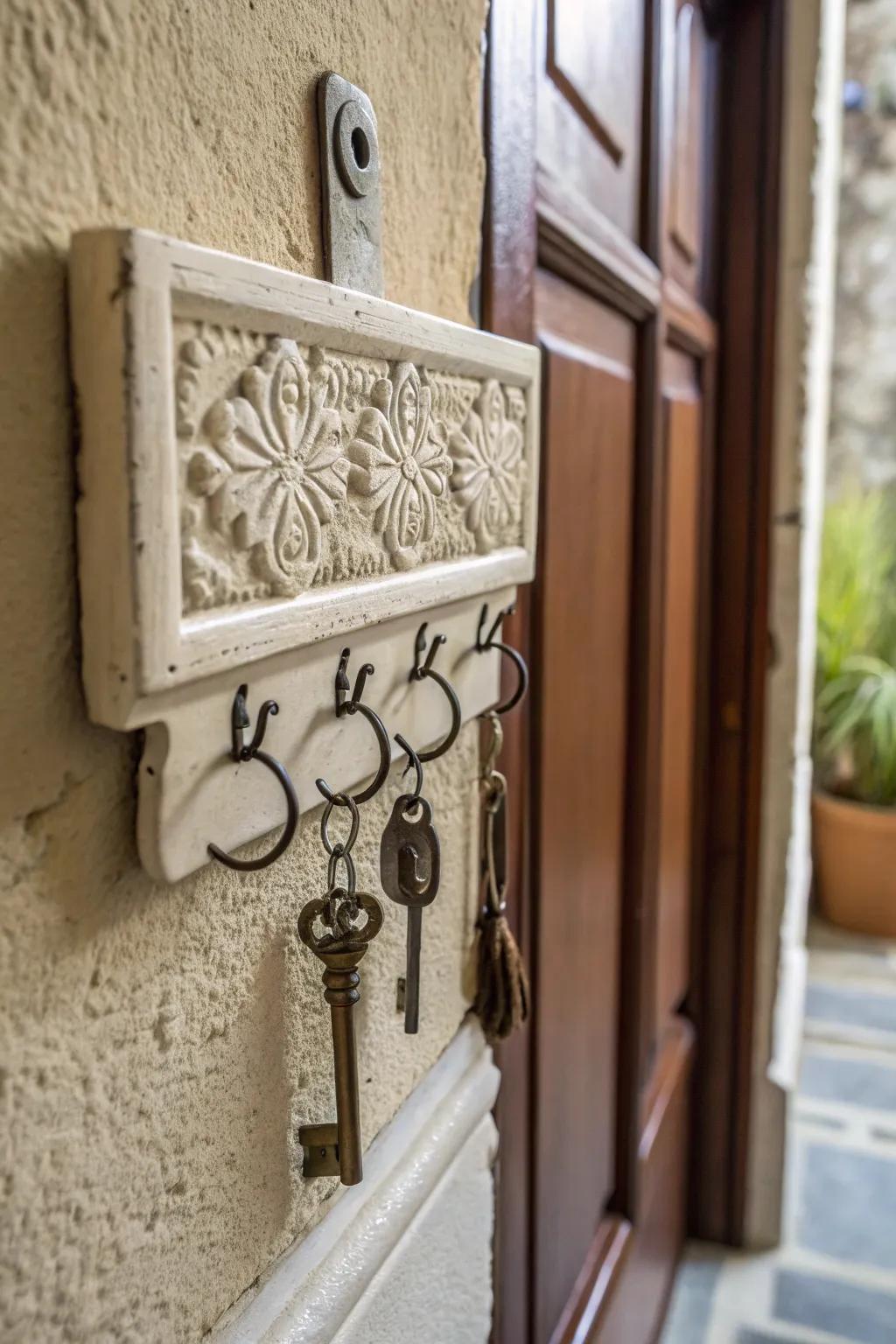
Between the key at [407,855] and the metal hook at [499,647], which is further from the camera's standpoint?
the metal hook at [499,647]

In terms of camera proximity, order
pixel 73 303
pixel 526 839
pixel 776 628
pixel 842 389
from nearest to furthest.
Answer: pixel 73 303 < pixel 526 839 < pixel 776 628 < pixel 842 389

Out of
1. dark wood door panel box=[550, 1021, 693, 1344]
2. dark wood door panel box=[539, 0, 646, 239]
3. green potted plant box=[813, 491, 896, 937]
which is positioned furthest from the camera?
green potted plant box=[813, 491, 896, 937]

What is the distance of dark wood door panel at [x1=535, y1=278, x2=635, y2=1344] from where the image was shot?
2.90 ft

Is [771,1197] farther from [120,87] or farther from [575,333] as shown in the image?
[120,87]

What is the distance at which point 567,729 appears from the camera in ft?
3.11

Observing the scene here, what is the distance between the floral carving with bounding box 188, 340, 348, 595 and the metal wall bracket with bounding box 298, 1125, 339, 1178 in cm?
23

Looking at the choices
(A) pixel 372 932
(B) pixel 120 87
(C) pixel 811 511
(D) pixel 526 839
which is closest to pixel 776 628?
(C) pixel 811 511

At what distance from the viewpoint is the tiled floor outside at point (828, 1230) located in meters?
1.50

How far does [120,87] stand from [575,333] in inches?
25.6

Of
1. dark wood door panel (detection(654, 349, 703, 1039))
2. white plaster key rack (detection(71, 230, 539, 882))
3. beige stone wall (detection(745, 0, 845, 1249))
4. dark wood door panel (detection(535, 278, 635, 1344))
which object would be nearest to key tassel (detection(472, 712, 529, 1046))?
white plaster key rack (detection(71, 230, 539, 882))

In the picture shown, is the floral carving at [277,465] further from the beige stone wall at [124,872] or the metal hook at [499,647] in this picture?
the metal hook at [499,647]

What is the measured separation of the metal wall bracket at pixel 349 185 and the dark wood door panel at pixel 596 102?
344mm

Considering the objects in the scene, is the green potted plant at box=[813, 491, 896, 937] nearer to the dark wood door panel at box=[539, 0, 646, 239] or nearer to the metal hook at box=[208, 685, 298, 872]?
the dark wood door panel at box=[539, 0, 646, 239]

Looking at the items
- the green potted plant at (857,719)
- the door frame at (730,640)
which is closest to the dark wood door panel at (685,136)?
the door frame at (730,640)
